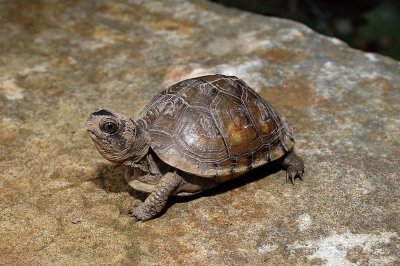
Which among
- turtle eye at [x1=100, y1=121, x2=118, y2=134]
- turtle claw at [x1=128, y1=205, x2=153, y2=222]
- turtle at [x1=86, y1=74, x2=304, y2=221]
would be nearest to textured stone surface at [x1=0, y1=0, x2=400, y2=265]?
A: turtle claw at [x1=128, y1=205, x2=153, y2=222]

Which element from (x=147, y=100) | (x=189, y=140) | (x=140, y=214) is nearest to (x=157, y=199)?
(x=140, y=214)

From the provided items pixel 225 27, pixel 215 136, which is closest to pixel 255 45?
pixel 225 27

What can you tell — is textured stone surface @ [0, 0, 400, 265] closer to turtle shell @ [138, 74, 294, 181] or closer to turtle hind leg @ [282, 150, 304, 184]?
turtle hind leg @ [282, 150, 304, 184]

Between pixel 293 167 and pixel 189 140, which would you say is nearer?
pixel 189 140

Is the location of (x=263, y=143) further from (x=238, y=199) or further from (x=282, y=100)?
(x=282, y=100)

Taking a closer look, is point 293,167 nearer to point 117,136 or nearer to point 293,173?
point 293,173
